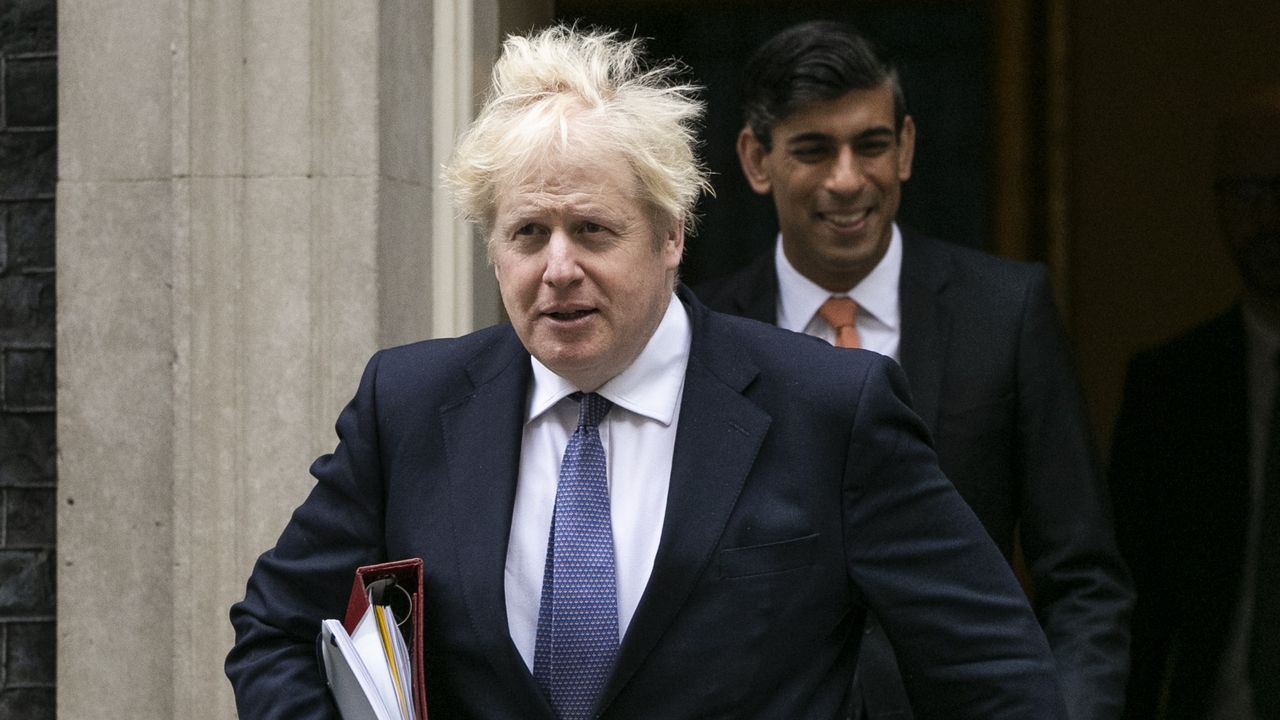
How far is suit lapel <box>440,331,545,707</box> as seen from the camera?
7.78ft

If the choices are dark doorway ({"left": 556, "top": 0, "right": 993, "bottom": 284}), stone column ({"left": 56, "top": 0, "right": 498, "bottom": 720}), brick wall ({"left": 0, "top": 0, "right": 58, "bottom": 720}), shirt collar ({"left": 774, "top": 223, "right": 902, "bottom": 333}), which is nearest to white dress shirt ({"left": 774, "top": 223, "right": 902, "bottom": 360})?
shirt collar ({"left": 774, "top": 223, "right": 902, "bottom": 333})

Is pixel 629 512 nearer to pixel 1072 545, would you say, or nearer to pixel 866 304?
pixel 1072 545

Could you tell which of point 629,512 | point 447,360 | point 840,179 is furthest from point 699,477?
point 840,179

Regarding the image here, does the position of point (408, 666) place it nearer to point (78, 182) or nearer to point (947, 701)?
point (947, 701)

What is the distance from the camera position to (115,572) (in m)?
4.01

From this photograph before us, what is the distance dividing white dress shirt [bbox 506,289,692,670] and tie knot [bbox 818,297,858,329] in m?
0.94

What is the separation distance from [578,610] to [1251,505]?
9.52ft

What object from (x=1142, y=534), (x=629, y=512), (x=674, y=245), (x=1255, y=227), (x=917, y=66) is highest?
(x=917, y=66)

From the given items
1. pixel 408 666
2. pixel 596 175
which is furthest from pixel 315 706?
pixel 596 175

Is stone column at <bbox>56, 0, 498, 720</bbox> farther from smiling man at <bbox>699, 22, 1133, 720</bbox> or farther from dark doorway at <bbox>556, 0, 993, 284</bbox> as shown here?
dark doorway at <bbox>556, 0, 993, 284</bbox>

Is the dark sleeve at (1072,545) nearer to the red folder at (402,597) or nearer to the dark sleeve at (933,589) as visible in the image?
the dark sleeve at (933,589)

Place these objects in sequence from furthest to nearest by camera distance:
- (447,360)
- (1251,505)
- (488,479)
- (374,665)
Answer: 1. (1251,505)
2. (447,360)
3. (488,479)
4. (374,665)

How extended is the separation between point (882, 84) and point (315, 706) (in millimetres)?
1714

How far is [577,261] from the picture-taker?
7.86 feet
